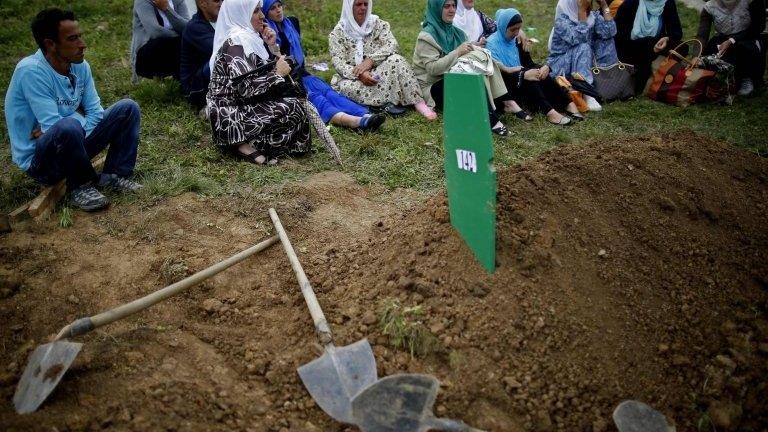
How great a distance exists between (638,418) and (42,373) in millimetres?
2344

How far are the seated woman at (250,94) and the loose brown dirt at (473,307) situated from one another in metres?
1.31

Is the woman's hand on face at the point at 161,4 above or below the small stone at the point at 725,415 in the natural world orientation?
above

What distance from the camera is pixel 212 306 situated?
265 cm

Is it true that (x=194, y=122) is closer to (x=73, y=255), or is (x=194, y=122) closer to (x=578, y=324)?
(x=73, y=255)

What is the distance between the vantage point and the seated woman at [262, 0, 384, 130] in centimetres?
505

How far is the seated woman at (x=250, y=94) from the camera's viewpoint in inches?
167

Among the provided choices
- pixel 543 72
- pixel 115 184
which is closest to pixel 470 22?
pixel 543 72

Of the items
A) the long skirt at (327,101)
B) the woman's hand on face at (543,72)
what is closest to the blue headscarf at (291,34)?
the long skirt at (327,101)

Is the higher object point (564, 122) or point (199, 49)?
point (199, 49)

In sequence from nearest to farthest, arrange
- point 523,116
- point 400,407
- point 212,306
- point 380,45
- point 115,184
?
point 400,407
point 212,306
point 115,184
point 523,116
point 380,45

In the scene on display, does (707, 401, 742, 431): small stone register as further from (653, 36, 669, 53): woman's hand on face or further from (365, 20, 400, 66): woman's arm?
(653, 36, 669, 53): woman's hand on face

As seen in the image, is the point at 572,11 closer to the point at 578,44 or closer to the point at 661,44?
the point at 578,44

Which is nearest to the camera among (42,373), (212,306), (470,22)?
(42,373)

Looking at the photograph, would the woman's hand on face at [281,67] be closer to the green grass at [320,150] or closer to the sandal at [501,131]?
the green grass at [320,150]
